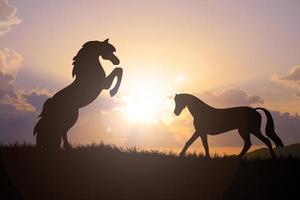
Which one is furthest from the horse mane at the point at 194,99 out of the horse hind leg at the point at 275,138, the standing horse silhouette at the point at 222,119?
the horse hind leg at the point at 275,138

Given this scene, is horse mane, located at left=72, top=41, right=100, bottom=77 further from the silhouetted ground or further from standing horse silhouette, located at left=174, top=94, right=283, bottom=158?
standing horse silhouette, located at left=174, top=94, right=283, bottom=158

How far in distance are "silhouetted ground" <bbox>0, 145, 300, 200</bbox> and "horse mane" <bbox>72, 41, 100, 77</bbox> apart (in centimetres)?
188

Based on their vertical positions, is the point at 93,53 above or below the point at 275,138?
above

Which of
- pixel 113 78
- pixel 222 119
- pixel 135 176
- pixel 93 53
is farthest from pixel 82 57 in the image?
pixel 222 119

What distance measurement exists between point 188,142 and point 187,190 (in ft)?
8.94

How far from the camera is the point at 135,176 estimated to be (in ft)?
32.2

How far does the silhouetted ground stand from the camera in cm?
916

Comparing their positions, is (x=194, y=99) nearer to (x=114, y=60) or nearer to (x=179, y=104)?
(x=179, y=104)

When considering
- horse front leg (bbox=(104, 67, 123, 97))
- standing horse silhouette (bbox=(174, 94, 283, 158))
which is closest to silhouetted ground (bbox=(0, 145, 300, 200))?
horse front leg (bbox=(104, 67, 123, 97))

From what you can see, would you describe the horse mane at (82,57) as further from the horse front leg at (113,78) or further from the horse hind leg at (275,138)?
the horse hind leg at (275,138)

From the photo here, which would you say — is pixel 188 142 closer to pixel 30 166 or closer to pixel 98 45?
pixel 98 45

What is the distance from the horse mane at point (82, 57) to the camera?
11219mm

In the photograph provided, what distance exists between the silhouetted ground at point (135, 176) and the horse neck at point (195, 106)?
1.87 meters

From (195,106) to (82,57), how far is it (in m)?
3.57
